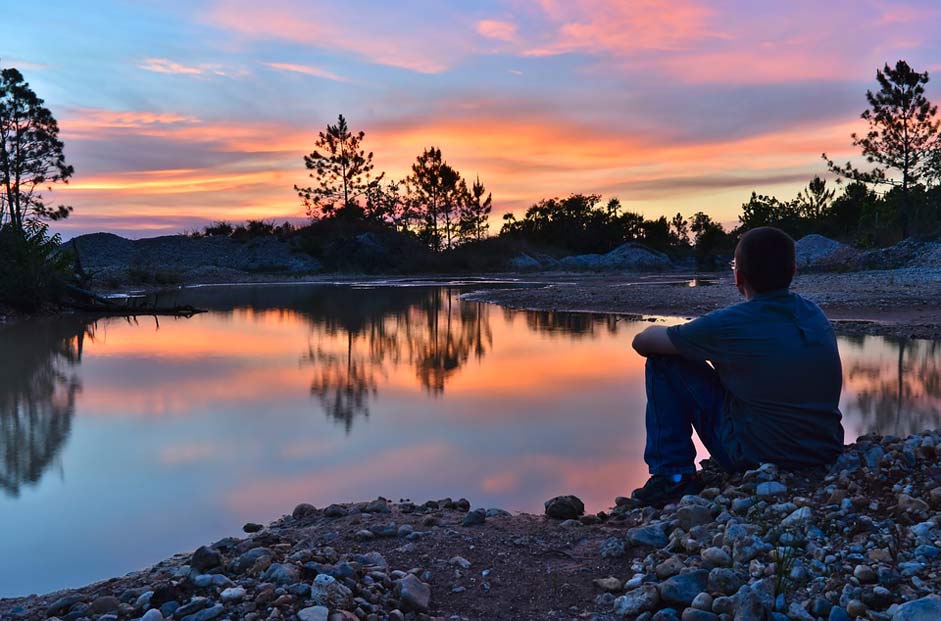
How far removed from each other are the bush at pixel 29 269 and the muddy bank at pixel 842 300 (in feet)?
32.7

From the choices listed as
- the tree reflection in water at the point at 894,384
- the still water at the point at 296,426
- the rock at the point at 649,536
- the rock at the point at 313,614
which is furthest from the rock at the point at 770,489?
the tree reflection in water at the point at 894,384

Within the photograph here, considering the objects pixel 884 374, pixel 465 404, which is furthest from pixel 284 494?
pixel 884 374

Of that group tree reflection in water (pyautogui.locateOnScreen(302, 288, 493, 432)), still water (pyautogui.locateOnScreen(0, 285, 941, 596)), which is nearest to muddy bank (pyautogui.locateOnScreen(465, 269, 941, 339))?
still water (pyautogui.locateOnScreen(0, 285, 941, 596))

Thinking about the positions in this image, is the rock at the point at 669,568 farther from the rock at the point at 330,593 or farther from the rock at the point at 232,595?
the rock at the point at 232,595

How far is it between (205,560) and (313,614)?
598 millimetres

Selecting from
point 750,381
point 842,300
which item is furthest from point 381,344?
point 842,300

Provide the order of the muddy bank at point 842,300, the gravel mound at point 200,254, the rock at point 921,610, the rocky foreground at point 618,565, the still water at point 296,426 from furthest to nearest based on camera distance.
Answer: the gravel mound at point 200,254 → the muddy bank at point 842,300 → the still water at point 296,426 → the rocky foreground at point 618,565 → the rock at point 921,610

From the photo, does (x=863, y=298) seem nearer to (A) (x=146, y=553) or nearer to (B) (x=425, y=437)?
(B) (x=425, y=437)

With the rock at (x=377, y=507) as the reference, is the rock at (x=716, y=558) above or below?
above

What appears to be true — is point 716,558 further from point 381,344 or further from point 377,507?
point 381,344

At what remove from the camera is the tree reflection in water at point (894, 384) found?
5.81 metres

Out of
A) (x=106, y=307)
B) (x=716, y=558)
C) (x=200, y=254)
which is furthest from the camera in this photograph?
(x=200, y=254)

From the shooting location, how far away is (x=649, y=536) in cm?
307

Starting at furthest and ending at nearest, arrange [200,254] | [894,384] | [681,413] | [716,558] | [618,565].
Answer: [200,254]
[894,384]
[681,413]
[618,565]
[716,558]
